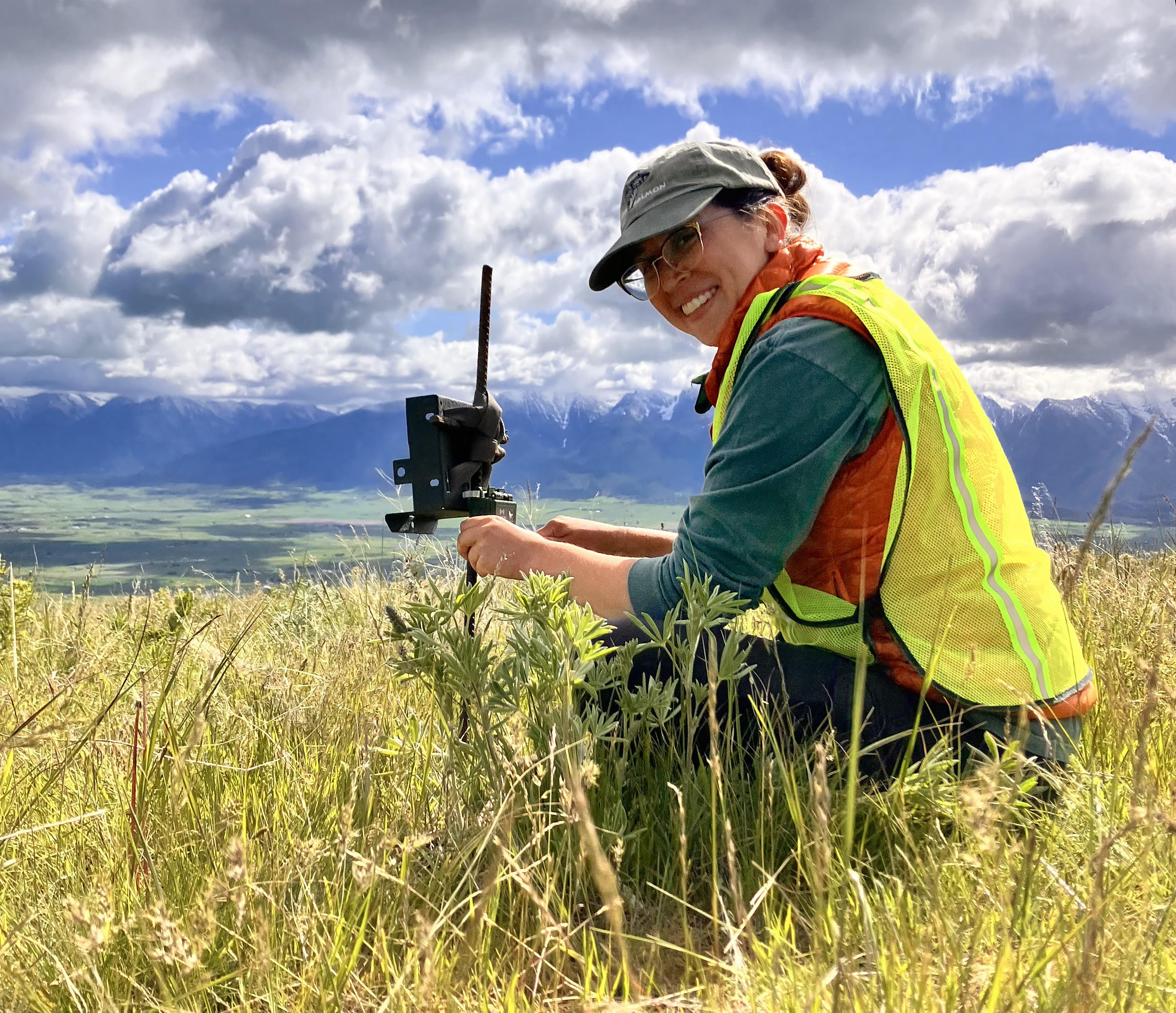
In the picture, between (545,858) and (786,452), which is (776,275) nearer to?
(786,452)

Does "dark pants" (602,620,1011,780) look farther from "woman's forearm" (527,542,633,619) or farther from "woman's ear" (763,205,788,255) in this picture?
"woman's ear" (763,205,788,255)

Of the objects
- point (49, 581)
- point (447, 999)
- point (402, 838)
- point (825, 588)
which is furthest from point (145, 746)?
point (49, 581)

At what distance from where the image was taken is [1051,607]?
2266 mm

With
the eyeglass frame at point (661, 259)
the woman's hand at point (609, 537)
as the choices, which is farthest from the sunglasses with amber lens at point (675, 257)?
the woman's hand at point (609, 537)

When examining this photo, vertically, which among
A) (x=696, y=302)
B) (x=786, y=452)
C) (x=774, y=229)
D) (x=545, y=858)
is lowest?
(x=545, y=858)

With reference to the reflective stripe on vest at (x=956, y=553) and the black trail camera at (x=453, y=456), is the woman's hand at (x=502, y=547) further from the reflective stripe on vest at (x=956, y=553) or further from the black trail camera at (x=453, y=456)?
the reflective stripe on vest at (x=956, y=553)

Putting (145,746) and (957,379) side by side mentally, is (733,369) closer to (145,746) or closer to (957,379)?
(957,379)

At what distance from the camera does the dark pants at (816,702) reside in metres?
2.29

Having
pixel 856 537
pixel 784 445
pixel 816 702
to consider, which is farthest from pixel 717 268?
pixel 816 702

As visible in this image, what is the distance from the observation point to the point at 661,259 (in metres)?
2.75

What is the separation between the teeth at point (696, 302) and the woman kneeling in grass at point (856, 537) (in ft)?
0.75

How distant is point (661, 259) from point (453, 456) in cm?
94

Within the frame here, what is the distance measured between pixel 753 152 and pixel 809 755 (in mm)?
1856

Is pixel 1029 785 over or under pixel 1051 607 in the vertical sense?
under
